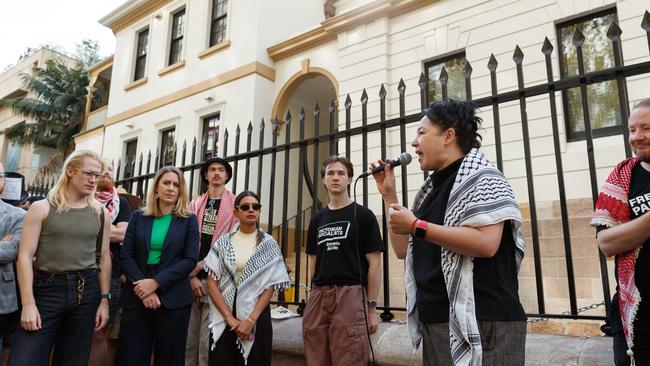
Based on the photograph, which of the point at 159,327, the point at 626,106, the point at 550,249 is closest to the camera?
the point at 626,106

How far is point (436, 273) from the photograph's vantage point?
204 centimetres

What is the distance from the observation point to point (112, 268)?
3955 millimetres

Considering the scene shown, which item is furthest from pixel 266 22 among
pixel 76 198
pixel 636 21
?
pixel 76 198

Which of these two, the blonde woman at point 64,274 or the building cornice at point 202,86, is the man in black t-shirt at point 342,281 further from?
the building cornice at point 202,86

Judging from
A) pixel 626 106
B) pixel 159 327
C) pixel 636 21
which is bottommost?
pixel 159 327

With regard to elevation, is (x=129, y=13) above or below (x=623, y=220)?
above

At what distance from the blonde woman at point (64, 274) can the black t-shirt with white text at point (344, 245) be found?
164cm

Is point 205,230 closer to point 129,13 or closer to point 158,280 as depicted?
point 158,280

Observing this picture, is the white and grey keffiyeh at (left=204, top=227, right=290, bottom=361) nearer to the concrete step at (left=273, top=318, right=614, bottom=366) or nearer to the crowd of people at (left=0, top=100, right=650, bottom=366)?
the crowd of people at (left=0, top=100, right=650, bottom=366)

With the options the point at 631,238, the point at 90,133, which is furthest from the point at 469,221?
the point at 90,133

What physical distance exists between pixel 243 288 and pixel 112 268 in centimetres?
129

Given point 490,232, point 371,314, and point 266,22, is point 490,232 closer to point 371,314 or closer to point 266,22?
point 371,314

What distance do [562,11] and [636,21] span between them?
122 centimetres

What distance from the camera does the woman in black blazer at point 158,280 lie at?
3367mm
